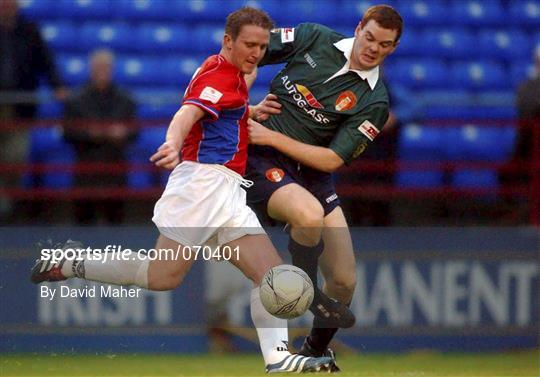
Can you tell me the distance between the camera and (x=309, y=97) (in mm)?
7688

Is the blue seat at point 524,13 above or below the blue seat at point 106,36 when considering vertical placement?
above

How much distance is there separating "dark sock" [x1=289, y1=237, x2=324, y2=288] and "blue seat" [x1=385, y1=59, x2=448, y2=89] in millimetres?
4848

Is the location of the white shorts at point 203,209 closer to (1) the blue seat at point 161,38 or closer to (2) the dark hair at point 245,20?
(2) the dark hair at point 245,20

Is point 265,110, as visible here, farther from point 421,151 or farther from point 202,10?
point 202,10

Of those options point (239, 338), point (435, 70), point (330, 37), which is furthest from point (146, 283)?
point (435, 70)

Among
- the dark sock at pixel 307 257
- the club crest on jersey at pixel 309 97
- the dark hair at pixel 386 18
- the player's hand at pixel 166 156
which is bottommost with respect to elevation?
the dark sock at pixel 307 257

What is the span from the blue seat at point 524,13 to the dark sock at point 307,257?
6.28m

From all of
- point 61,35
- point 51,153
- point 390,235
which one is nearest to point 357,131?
point 390,235

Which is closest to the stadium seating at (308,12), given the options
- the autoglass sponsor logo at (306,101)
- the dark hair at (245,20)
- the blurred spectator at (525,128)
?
the blurred spectator at (525,128)

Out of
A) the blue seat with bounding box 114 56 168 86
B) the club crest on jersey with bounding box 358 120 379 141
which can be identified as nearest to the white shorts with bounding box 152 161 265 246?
the club crest on jersey with bounding box 358 120 379 141

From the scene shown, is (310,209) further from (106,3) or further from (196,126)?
(106,3)

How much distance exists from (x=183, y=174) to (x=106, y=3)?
251 inches

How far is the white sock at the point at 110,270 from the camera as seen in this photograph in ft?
23.1

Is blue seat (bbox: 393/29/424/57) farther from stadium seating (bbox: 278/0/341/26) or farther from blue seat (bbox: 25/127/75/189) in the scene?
blue seat (bbox: 25/127/75/189)
